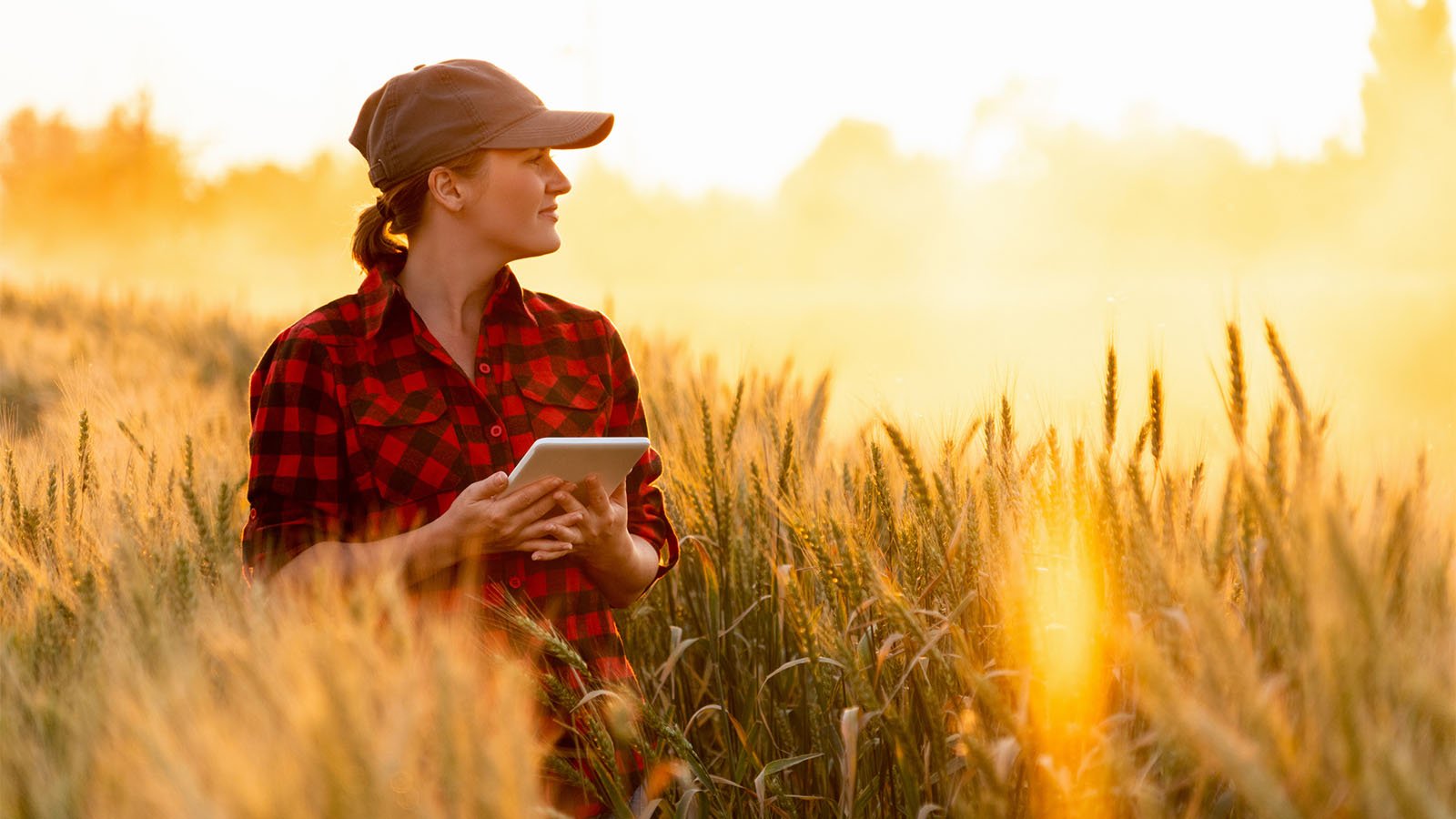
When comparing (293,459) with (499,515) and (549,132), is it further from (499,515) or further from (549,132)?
(549,132)

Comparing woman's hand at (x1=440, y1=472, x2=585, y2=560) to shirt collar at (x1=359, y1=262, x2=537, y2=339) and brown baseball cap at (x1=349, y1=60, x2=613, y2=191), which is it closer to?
shirt collar at (x1=359, y1=262, x2=537, y2=339)

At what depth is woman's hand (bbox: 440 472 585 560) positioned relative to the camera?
1.78 metres

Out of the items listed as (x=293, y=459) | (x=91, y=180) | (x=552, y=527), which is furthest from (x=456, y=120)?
(x=91, y=180)

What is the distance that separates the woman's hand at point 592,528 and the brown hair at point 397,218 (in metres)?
0.61

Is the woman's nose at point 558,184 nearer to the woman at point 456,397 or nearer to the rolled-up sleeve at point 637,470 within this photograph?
the woman at point 456,397

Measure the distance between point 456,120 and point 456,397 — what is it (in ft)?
1.55

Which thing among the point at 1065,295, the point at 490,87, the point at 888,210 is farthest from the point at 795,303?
the point at 888,210

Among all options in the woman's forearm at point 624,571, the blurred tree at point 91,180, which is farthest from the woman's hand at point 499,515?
the blurred tree at point 91,180

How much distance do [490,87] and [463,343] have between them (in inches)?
17.6

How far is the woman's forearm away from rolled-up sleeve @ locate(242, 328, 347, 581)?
426 mm

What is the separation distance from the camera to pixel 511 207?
6.86 feet

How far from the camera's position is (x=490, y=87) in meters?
2.12

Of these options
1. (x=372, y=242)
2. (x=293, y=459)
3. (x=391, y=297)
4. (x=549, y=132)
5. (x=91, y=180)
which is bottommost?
(x=293, y=459)

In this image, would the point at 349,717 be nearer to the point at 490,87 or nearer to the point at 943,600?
the point at 943,600
